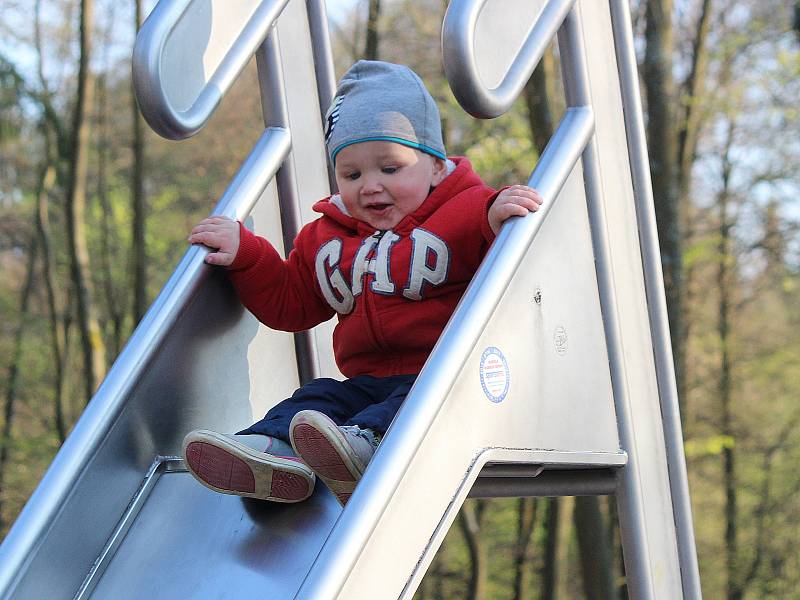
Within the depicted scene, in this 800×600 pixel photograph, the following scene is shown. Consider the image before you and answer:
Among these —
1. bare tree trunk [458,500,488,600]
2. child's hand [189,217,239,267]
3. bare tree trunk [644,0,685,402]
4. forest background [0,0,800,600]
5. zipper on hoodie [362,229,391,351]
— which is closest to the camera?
zipper on hoodie [362,229,391,351]

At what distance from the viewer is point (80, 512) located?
2.31 m

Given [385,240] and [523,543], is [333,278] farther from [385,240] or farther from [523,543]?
[523,543]

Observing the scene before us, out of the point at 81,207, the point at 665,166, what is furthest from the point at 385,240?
the point at 81,207

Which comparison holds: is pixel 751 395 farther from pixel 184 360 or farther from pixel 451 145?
pixel 184 360

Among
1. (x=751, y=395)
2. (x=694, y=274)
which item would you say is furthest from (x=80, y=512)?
(x=751, y=395)

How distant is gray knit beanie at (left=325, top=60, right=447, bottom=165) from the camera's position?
8.07ft

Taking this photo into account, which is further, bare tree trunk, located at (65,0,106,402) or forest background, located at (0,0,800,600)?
forest background, located at (0,0,800,600)

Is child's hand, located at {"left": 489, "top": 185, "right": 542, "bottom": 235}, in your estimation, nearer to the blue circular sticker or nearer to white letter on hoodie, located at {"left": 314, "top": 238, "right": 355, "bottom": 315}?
the blue circular sticker

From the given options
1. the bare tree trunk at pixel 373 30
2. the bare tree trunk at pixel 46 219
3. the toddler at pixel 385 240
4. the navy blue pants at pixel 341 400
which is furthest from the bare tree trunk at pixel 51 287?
the navy blue pants at pixel 341 400

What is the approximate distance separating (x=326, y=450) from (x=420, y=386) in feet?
0.70

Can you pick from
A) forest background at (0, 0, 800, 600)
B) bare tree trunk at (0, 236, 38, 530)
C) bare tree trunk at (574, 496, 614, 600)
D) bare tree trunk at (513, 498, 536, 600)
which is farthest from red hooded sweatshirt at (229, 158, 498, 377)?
bare tree trunk at (0, 236, 38, 530)

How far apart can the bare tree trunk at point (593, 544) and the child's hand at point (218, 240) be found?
4.61m

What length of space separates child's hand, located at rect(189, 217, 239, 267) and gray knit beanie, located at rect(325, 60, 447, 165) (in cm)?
34

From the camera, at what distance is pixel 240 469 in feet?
6.97
